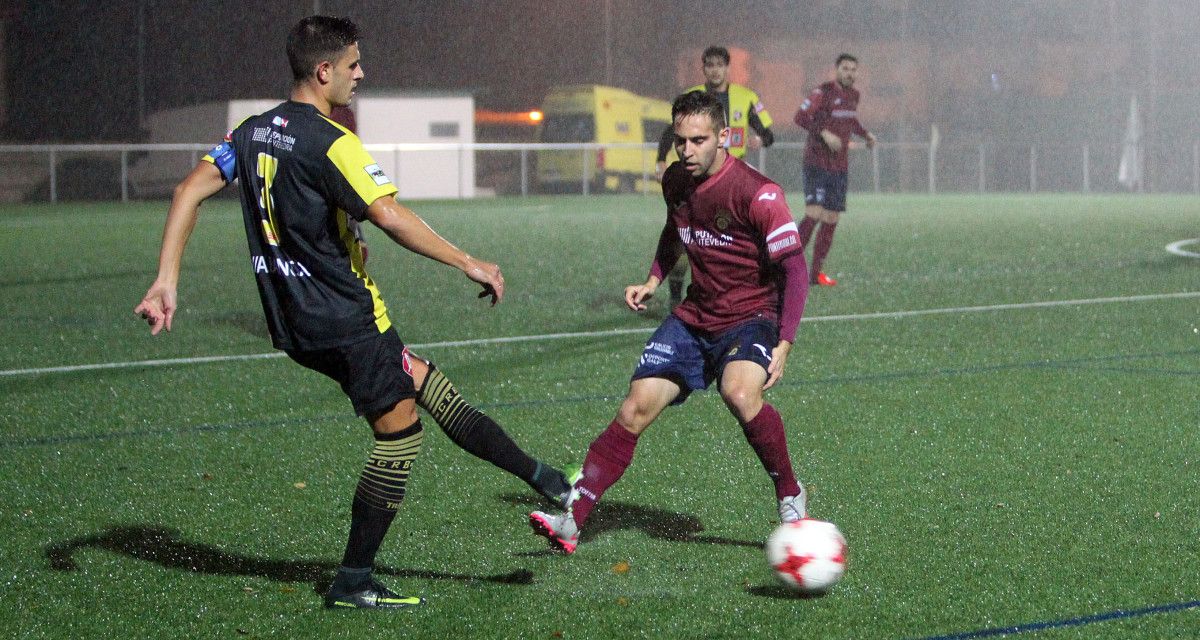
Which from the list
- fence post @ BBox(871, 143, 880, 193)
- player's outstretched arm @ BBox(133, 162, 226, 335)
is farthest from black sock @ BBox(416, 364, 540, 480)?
fence post @ BBox(871, 143, 880, 193)

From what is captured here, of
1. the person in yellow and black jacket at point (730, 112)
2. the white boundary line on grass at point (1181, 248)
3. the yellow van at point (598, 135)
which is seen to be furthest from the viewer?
the yellow van at point (598, 135)

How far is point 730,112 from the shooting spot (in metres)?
12.0

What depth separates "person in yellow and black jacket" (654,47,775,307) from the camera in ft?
36.2

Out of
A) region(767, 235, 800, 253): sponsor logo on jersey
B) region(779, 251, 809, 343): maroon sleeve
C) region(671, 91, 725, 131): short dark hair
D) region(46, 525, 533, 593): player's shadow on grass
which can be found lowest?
region(46, 525, 533, 593): player's shadow on grass

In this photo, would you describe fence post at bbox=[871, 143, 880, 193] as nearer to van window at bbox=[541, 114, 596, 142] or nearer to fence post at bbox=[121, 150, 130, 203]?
van window at bbox=[541, 114, 596, 142]

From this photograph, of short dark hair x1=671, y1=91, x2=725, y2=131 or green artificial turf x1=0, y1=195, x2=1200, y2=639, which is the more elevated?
short dark hair x1=671, y1=91, x2=725, y2=131

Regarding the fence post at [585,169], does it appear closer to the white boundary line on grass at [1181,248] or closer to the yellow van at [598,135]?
the yellow van at [598,135]

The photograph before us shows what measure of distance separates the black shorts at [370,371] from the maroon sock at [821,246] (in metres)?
9.26

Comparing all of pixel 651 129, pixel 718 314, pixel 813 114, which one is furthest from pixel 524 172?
pixel 718 314

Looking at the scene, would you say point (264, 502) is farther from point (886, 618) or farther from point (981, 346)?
point (981, 346)

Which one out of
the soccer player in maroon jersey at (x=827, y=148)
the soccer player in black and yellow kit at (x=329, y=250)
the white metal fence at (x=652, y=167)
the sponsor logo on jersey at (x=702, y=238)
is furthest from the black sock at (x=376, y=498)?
the white metal fence at (x=652, y=167)

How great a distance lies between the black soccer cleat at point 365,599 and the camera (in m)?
4.20

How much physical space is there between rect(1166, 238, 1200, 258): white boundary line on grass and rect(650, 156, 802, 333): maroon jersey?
12575 millimetres

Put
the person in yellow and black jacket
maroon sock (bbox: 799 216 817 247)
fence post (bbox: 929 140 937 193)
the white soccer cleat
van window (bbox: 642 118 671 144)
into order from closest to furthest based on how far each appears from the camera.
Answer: the white soccer cleat, the person in yellow and black jacket, maroon sock (bbox: 799 216 817 247), van window (bbox: 642 118 671 144), fence post (bbox: 929 140 937 193)
